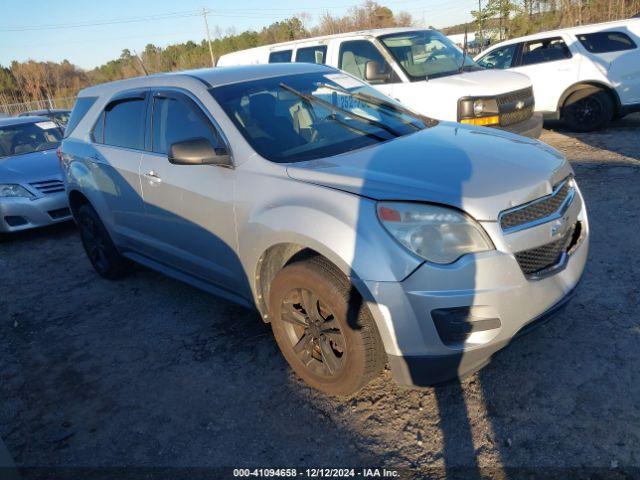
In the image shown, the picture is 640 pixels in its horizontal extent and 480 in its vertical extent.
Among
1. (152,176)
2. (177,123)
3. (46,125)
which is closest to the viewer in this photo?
(177,123)

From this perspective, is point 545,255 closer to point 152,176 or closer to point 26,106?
point 152,176

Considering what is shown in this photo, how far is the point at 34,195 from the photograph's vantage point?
683 centimetres

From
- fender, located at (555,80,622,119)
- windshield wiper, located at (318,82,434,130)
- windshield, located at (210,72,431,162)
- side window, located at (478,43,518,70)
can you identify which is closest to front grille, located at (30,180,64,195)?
windshield, located at (210,72,431,162)

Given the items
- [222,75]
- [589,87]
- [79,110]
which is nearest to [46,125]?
[79,110]

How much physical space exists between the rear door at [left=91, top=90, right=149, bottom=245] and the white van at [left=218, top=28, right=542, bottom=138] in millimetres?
3535

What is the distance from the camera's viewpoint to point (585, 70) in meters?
8.28

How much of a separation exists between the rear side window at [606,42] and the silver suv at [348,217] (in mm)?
6144

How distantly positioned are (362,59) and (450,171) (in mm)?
5135

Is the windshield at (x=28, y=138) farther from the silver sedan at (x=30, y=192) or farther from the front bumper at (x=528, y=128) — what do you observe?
the front bumper at (x=528, y=128)

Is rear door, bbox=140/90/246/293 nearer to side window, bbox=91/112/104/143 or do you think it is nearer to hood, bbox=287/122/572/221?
hood, bbox=287/122/572/221

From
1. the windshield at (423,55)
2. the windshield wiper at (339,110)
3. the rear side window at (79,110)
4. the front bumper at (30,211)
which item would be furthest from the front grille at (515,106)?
the front bumper at (30,211)

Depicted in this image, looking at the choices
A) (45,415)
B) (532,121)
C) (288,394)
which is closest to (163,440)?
(288,394)

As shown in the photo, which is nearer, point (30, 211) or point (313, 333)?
point (313, 333)

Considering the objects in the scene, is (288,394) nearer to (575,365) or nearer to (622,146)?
(575,365)
